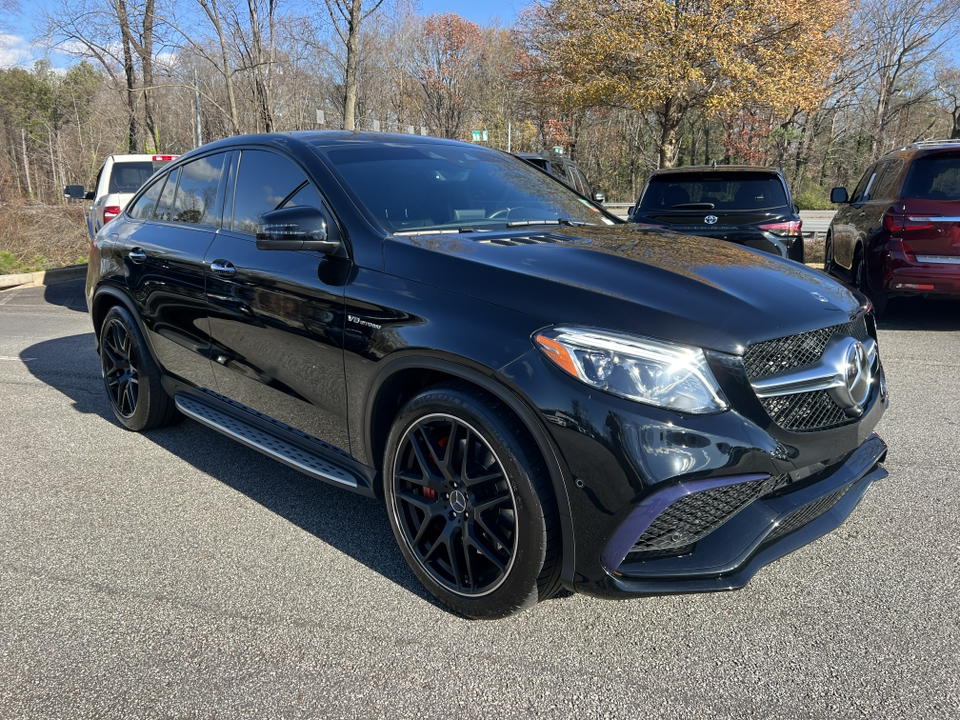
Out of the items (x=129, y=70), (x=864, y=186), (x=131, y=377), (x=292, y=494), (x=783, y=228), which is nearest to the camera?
(x=292, y=494)

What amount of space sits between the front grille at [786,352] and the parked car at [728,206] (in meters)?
5.19

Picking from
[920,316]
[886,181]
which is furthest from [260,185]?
[920,316]

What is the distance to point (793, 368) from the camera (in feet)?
8.05

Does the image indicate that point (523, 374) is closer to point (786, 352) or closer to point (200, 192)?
point (786, 352)

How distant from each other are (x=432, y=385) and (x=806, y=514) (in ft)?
4.36

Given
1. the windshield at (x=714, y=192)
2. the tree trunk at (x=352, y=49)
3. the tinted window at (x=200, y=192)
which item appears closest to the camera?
the tinted window at (x=200, y=192)

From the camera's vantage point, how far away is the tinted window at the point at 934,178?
7.05m

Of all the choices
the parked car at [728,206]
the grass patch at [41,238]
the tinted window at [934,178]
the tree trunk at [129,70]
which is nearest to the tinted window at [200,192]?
the parked car at [728,206]

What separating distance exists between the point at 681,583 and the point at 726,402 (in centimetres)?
57

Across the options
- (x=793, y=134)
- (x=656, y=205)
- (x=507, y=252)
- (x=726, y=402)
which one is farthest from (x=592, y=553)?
(x=793, y=134)

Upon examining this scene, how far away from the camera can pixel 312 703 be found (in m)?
2.29

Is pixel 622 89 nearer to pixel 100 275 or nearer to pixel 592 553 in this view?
pixel 100 275

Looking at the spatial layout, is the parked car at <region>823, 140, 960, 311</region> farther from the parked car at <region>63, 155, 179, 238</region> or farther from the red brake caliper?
the parked car at <region>63, 155, 179, 238</region>

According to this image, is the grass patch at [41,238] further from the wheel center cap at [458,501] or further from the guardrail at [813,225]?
the wheel center cap at [458,501]
